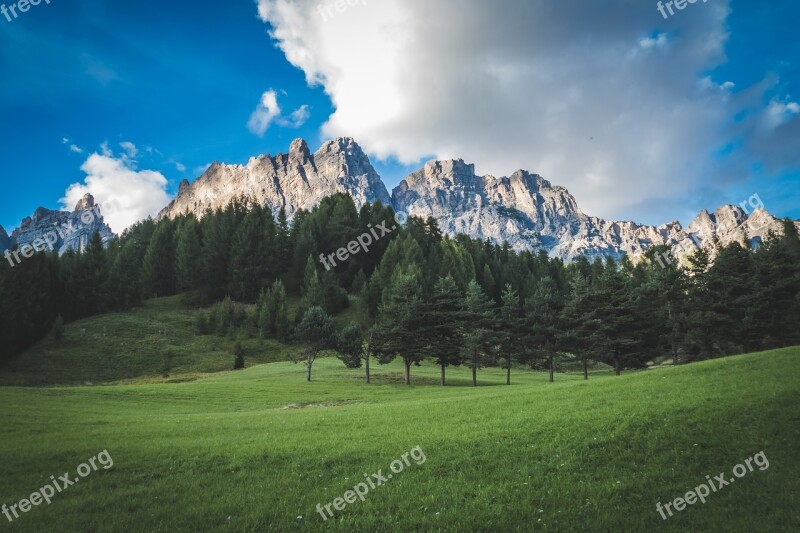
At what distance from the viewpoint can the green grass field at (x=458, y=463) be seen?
9.24 m

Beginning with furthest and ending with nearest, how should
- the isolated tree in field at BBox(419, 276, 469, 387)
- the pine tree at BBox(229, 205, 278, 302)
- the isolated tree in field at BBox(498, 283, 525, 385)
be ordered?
1. the pine tree at BBox(229, 205, 278, 302)
2. the isolated tree in field at BBox(498, 283, 525, 385)
3. the isolated tree in field at BBox(419, 276, 469, 387)

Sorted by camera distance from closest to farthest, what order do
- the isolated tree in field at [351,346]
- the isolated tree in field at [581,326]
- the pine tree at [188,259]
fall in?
the isolated tree in field at [581,326], the isolated tree in field at [351,346], the pine tree at [188,259]

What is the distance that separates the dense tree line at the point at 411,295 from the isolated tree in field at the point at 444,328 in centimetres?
19

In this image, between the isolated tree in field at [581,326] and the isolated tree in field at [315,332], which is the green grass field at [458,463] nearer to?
the isolated tree in field at [581,326]

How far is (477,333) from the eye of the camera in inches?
2048

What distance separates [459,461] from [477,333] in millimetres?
40096

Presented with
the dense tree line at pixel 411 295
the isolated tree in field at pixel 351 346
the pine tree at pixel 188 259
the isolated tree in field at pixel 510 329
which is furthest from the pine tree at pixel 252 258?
the isolated tree in field at pixel 510 329

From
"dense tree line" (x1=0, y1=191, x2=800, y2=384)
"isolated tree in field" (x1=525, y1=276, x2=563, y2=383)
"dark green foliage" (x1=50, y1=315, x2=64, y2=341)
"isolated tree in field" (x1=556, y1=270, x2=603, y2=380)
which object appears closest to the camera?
"isolated tree in field" (x1=556, y1=270, x2=603, y2=380)

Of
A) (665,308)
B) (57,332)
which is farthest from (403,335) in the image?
(57,332)

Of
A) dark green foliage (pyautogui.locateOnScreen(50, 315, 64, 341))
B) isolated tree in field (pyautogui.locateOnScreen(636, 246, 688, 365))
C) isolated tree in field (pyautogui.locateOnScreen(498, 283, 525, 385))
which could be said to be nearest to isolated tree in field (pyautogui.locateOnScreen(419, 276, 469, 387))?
isolated tree in field (pyautogui.locateOnScreen(498, 283, 525, 385))

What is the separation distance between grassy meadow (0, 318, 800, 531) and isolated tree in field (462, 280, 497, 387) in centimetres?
2773

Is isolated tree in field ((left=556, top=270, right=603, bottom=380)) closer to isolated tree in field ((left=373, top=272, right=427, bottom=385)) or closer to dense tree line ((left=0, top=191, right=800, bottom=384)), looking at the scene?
dense tree line ((left=0, top=191, right=800, bottom=384))

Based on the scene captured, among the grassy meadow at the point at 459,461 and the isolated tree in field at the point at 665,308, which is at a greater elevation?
the isolated tree in field at the point at 665,308

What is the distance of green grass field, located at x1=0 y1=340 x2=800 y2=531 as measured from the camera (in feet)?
30.3
